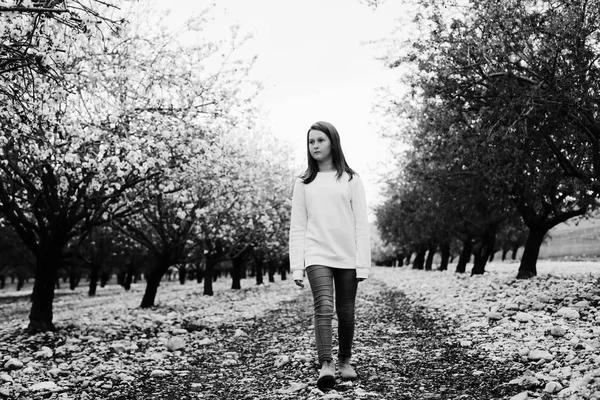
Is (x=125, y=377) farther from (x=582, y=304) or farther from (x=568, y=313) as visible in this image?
(x=582, y=304)

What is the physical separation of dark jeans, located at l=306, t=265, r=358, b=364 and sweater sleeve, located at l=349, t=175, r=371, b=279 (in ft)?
0.51

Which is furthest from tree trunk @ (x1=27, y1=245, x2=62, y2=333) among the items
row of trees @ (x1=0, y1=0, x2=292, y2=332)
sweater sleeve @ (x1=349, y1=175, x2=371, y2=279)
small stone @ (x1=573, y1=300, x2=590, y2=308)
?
small stone @ (x1=573, y1=300, x2=590, y2=308)

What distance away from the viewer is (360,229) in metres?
6.45

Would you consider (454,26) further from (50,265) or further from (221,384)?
(50,265)

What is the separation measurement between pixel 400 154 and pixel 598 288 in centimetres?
1681

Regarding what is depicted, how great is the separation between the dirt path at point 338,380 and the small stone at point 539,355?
1.61 feet

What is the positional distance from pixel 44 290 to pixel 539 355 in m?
13.0

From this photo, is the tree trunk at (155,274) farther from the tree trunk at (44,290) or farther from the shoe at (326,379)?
the shoe at (326,379)

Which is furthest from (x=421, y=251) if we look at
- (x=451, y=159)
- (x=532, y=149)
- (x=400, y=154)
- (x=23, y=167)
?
(x=23, y=167)

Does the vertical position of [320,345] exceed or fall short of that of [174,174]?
it falls short

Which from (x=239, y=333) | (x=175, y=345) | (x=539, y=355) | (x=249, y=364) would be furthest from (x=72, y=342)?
(x=539, y=355)

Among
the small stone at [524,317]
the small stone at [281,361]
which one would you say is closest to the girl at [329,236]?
the small stone at [281,361]

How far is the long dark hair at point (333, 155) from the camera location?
6.56 m

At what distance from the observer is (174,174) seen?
43.5 feet
